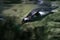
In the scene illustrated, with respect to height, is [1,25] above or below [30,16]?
above

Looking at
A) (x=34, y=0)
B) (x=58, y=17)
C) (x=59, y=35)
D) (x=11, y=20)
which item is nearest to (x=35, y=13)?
(x=58, y=17)

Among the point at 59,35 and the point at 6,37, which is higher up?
the point at 6,37

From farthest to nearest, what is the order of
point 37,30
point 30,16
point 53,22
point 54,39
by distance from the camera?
point 30,16, point 53,22, point 54,39, point 37,30

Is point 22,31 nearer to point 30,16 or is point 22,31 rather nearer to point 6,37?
point 6,37

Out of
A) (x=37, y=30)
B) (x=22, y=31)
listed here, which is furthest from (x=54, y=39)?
(x=22, y=31)

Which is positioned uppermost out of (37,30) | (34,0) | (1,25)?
(1,25)

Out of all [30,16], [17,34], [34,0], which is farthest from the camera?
[34,0]

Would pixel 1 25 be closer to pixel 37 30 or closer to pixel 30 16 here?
pixel 37 30

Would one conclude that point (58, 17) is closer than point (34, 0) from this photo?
Yes

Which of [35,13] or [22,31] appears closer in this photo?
[22,31]
